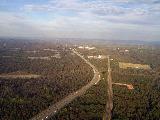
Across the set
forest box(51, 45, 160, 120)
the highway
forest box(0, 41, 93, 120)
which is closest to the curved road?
forest box(0, 41, 93, 120)

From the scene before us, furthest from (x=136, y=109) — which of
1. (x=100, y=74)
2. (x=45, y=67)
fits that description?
(x=45, y=67)

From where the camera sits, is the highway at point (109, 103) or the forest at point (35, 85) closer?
the highway at point (109, 103)

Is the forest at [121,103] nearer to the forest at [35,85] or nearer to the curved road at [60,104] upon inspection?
the curved road at [60,104]

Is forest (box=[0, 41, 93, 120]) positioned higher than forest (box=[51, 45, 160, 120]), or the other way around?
forest (box=[0, 41, 93, 120])

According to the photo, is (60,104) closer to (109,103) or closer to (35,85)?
(109,103)

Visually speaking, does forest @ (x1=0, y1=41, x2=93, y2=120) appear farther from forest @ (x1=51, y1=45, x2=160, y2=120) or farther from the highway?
the highway

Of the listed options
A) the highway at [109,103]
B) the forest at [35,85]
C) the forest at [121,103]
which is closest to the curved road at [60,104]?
the forest at [35,85]

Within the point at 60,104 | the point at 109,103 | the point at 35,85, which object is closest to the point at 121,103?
the point at 109,103

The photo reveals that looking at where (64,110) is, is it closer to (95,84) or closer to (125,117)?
(125,117)

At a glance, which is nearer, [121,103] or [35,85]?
[121,103]

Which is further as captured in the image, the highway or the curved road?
the highway

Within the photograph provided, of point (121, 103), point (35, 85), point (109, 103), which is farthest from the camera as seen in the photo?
point (35, 85)
